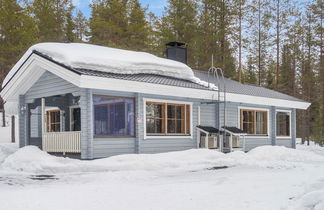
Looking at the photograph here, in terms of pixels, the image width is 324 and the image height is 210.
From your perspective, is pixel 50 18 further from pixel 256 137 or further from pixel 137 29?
pixel 256 137

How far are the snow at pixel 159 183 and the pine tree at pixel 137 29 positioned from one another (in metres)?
19.8

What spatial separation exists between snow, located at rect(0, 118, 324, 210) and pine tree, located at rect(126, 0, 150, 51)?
1982 cm

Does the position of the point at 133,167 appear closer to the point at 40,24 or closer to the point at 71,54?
the point at 71,54

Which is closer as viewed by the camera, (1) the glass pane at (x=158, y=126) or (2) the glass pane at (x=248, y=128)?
(1) the glass pane at (x=158, y=126)

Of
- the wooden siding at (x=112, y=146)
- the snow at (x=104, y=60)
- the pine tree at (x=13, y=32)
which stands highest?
the pine tree at (x=13, y=32)

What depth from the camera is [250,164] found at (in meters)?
12.5

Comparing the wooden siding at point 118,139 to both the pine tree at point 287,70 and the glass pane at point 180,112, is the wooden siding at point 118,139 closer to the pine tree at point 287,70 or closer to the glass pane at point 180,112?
the glass pane at point 180,112

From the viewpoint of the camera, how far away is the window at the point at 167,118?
14031 millimetres

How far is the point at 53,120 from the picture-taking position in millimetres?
16719

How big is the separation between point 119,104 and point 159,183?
8261 mm

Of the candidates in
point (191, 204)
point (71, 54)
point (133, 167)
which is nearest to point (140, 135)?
point (133, 167)

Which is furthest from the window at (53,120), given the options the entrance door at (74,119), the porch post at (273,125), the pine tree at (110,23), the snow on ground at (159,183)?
the pine tree at (110,23)

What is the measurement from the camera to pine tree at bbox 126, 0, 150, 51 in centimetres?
3186

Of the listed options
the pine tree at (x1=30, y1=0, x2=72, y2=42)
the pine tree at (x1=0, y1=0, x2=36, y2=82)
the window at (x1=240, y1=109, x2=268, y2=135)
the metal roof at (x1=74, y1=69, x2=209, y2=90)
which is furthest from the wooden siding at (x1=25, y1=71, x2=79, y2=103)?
the pine tree at (x1=30, y1=0, x2=72, y2=42)
